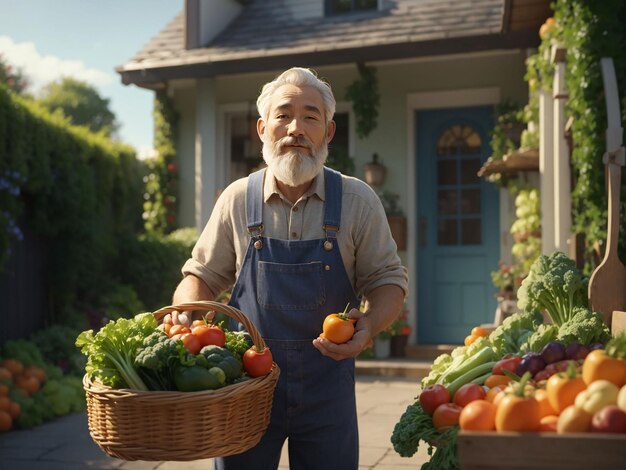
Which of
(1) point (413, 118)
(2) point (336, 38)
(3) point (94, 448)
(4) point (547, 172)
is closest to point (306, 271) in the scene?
(3) point (94, 448)

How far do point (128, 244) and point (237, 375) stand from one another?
27.5 ft

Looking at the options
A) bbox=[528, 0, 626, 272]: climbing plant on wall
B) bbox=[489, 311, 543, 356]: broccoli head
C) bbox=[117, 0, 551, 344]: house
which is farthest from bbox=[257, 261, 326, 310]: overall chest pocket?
bbox=[117, 0, 551, 344]: house

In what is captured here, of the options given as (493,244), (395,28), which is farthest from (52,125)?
(493,244)

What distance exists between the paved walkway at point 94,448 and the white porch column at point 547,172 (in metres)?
1.90

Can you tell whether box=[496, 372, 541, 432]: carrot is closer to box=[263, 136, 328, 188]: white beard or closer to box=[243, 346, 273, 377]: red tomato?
box=[243, 346, 273, 377]: red tomato

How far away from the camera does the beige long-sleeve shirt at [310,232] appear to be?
9.79 feet

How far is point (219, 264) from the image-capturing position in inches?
122

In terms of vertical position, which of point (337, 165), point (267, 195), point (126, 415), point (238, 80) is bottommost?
point (126, 415)

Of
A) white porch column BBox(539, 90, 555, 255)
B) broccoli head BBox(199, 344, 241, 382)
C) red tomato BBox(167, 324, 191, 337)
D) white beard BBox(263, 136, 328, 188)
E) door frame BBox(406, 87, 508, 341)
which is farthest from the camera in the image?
door frame BBox(406, 87, 508, 341)

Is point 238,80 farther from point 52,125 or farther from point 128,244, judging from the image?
point 52,125

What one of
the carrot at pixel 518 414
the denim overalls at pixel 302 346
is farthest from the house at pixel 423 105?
the carrot at pixel 518 414

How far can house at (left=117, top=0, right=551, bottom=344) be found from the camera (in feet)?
34.1

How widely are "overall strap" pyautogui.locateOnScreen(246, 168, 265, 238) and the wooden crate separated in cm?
139

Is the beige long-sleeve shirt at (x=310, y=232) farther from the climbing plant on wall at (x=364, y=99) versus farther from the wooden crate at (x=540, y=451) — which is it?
the climbing plant on wall at (x=364, y=99)
